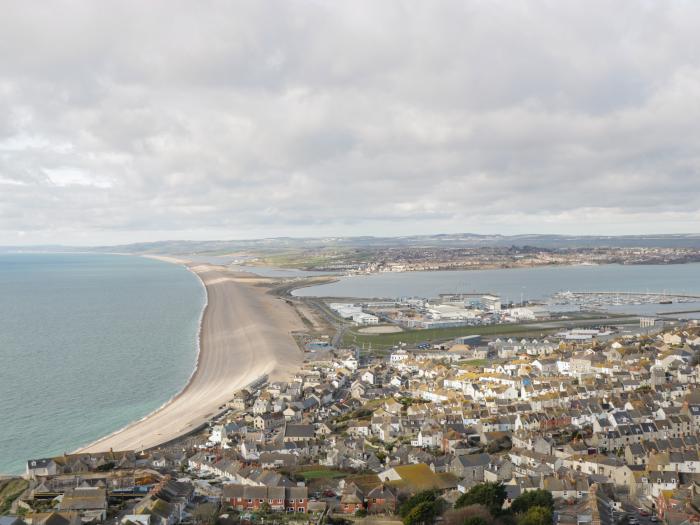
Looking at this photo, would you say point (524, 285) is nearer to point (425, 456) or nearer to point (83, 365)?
point (83, 365)

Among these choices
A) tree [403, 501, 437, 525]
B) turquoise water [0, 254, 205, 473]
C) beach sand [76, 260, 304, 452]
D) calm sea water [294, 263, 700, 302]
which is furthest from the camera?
calm sea water [294, 263, 700, 302]

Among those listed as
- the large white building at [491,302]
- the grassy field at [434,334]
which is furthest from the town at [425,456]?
the large white building at [491,302]

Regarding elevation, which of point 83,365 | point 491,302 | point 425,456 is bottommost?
point 83,365

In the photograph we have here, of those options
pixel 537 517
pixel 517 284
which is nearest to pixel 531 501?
pixel 537 517

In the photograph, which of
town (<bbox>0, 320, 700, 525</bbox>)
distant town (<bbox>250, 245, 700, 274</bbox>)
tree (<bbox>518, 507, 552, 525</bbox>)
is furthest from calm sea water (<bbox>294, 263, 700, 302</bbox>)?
tree (<bbox>518, 507, 552, 525</bbox>)

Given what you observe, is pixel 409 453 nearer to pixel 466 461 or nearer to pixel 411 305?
pixel 466 461

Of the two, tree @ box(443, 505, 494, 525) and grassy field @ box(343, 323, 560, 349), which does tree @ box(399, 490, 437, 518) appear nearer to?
tree @ box(443, 505, 494, 525)
